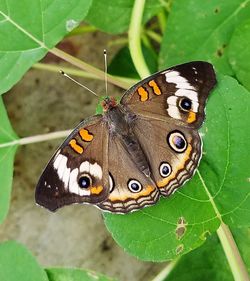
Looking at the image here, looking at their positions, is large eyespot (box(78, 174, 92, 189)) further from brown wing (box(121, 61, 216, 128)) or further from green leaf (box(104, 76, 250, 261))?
brown wing (box(121, 61, 216, 128))

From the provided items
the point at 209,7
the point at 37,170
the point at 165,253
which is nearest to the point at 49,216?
the point at 37,170

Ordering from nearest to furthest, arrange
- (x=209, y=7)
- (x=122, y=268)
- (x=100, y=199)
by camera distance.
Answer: (x=100, y=199) → (x=209, y=7) → (x=122, y=268)

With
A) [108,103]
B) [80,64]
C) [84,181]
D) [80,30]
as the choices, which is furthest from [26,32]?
[80,30]

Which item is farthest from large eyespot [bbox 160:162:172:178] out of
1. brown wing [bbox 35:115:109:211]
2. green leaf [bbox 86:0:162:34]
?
green leaf [bbox 86:0:162:34]

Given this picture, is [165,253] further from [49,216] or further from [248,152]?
[49,216]

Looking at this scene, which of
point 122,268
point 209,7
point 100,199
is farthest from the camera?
point 122,268

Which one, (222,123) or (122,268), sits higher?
(222,123)

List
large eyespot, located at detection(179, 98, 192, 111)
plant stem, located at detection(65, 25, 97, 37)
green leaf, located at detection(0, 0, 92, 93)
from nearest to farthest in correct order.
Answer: large eyespot, located at detection(179, 98, 192, 111), green leaf, located at detection(0, 0, 92, 93), plant stem, located at detection(65, 25, 97, 37)

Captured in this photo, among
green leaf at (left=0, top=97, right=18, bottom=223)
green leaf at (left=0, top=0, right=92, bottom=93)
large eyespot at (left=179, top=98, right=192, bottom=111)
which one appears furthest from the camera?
green leaf at (left=0, top=97, right=18, bottom=223)

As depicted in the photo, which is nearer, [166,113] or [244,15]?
[166,113]
